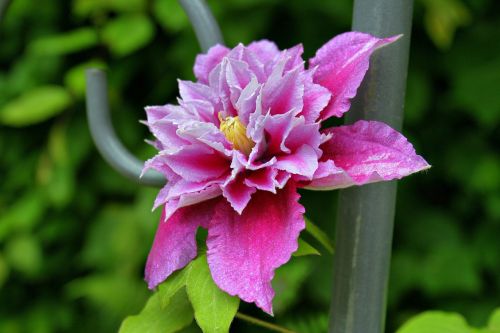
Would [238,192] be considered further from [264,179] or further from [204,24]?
[204,24]

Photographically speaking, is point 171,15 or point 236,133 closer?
point 236,133

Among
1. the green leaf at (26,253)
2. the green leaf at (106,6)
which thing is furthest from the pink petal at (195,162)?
the green leaf at (26,253)

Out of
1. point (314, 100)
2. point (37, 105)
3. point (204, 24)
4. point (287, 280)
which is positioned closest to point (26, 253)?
point (37, 105)

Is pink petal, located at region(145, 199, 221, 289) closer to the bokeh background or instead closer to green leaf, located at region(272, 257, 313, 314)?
green leaf, located at region(272, 257, 313, 314)

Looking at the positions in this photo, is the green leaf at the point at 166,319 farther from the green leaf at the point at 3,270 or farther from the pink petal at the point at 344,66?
the green leaf at the point at 3,270

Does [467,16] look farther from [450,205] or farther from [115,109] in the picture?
[115,109]

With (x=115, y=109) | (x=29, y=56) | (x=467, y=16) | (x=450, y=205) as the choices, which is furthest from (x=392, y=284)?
(x=29, y=56)
